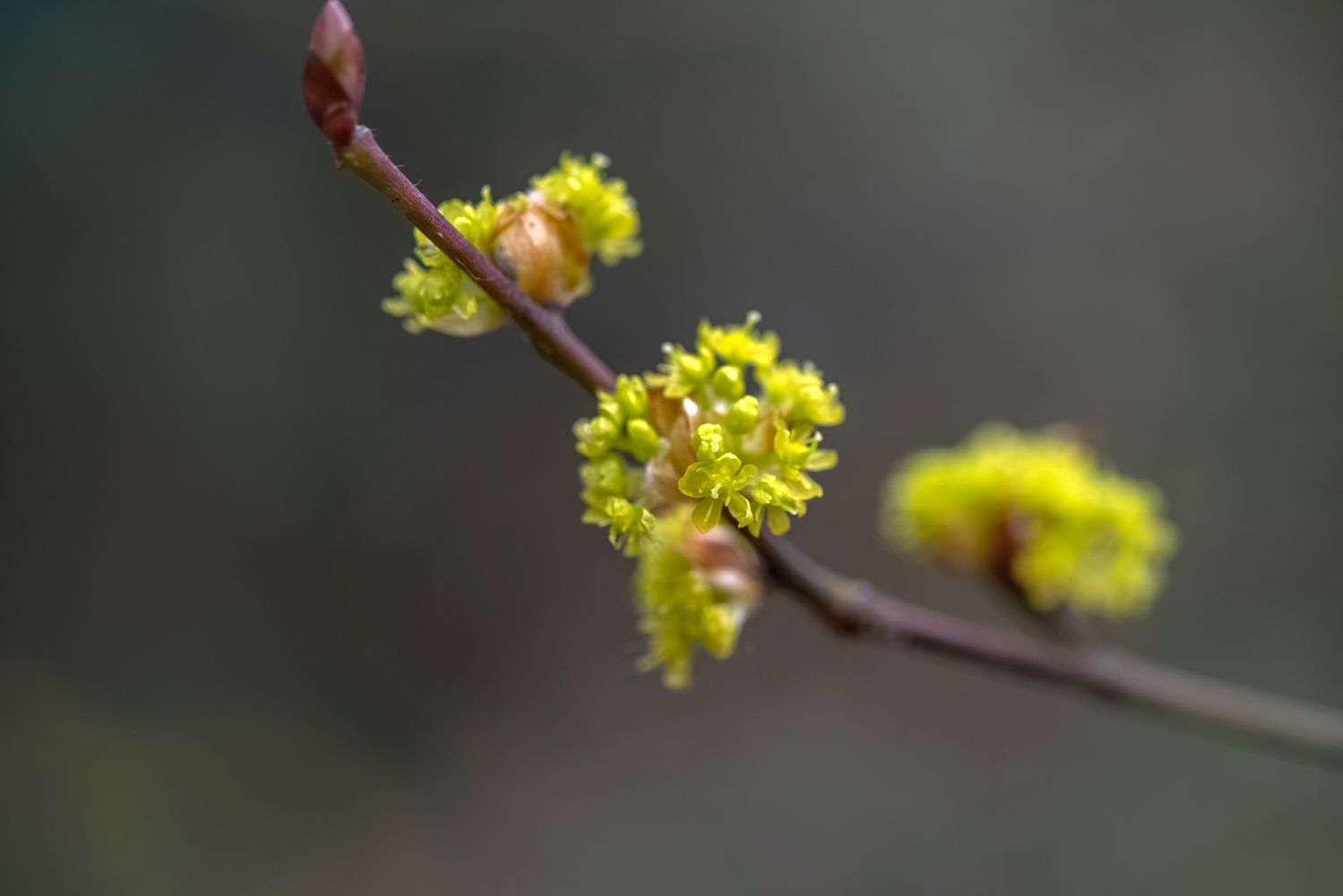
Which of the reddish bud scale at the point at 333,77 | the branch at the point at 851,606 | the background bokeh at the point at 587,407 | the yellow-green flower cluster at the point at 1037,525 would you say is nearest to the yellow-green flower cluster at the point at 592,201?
the branch at the point at 851,606

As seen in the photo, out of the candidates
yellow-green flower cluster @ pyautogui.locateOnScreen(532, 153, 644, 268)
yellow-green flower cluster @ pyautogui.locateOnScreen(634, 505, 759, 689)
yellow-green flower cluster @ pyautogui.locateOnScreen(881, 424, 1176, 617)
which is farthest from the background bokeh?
yellow-green flower cluster @ pyautogui.locateOnScreen(532, 153, 644, 268)

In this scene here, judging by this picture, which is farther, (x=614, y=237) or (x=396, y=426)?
(x=396, y=426)

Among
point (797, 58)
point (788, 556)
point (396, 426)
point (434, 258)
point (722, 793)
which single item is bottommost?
point (434, 258)

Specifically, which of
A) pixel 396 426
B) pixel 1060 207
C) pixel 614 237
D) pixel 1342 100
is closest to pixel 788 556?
pixel 614 237

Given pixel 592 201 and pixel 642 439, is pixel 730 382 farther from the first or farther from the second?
pixel 592 201

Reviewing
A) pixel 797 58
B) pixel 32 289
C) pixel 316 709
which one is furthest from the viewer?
pixel 797 58

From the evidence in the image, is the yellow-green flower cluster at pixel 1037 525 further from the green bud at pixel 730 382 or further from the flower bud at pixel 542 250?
the flower bud at pixel 542 250

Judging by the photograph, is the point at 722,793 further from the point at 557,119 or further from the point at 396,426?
the point at 557,119

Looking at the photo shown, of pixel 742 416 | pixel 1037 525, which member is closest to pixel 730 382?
pixel 742 416
